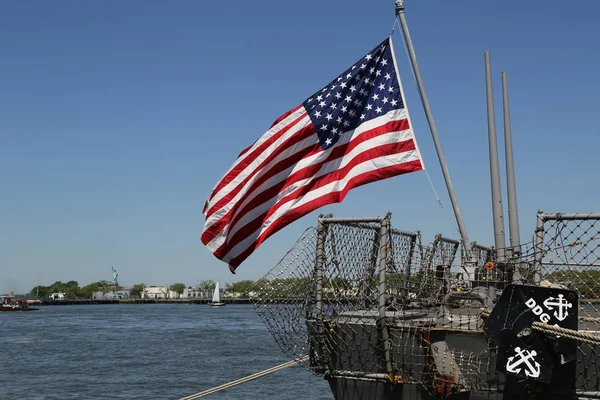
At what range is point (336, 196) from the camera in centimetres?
895

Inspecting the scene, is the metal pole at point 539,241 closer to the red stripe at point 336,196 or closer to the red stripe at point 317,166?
the red stripe at point 336,196

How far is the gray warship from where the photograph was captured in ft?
21.4

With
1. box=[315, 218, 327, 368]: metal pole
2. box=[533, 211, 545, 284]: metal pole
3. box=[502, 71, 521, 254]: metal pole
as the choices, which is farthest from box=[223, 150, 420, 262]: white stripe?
box=[502, 71, 521, 254]: metal pole

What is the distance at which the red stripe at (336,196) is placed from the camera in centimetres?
895

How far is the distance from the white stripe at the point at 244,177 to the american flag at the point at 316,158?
13 mm

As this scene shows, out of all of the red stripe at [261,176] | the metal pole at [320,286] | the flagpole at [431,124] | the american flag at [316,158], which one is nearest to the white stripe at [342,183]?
the american flag at [316,158]

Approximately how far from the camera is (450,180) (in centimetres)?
1012

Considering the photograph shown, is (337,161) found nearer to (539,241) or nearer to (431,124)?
(431,124)

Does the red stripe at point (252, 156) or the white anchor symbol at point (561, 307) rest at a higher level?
the red stripe at point (252, 156)

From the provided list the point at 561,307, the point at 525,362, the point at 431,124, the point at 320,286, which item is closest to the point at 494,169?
the point at 431,124

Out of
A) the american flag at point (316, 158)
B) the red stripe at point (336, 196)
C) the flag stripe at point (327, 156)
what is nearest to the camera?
the red stripe at point (336, 196)

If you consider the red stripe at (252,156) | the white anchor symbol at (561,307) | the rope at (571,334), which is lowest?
the rope at (571,334)

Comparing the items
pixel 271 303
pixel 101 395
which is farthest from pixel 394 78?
pixel 101 395

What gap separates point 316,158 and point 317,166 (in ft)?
0.36
